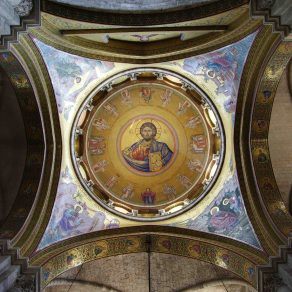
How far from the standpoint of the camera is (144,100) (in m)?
13.7

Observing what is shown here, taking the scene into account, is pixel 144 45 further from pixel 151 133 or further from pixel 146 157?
pixel 146 157

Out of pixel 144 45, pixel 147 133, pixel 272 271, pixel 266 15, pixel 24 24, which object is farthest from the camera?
pixel 147 133

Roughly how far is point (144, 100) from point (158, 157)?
2006 mm

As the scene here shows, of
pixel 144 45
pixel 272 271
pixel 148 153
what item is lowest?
pixel 272 271

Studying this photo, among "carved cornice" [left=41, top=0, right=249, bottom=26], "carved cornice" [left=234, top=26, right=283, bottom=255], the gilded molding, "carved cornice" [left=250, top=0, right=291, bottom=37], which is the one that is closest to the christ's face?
"carved cornice" [left=234, top=26, right=283, bottom=255]

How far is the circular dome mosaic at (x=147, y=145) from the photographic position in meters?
12.7

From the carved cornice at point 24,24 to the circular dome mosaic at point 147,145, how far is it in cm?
378

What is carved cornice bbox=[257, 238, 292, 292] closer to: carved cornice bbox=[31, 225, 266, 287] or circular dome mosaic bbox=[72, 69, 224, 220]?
carved cornice bbox=[31, 225, 266, 287]

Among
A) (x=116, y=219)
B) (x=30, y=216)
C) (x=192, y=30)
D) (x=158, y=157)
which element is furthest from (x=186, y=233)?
(x=192, y=30)

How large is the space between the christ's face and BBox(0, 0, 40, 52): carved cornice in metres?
6.23

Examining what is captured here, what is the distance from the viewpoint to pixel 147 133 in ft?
46.5

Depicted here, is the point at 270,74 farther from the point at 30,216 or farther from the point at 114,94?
the point at 30,216

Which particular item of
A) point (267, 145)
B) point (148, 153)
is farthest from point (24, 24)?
point (267, 145)

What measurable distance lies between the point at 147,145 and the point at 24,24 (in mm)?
6608
